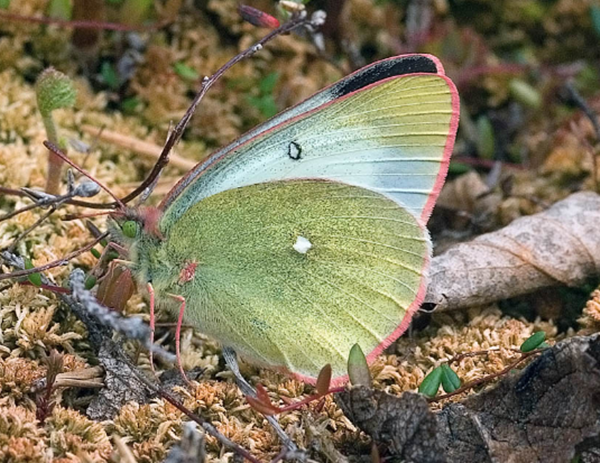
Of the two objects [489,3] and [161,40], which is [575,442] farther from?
[489,3]

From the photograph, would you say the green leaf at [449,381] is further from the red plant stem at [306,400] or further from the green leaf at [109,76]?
the green leaf at [109,76]

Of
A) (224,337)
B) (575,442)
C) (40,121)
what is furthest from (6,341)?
(575,442)

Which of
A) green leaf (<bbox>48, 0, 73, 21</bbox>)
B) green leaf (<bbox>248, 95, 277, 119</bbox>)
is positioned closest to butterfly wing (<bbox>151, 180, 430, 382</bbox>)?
green leaf (<bbox>248, 95, 277, 119</bbox>)

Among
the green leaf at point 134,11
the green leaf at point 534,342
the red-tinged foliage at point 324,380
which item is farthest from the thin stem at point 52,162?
the green leaf at point 534,342

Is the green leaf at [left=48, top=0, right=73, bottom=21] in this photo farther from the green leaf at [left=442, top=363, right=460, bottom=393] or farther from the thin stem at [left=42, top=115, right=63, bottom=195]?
the green leaf at [left=442, top=363, right=460, bottom=393]

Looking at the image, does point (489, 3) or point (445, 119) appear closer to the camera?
point (445, 119)

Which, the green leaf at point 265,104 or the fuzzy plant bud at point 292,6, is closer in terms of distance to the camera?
the fuzzy plant bud at point 292,6
